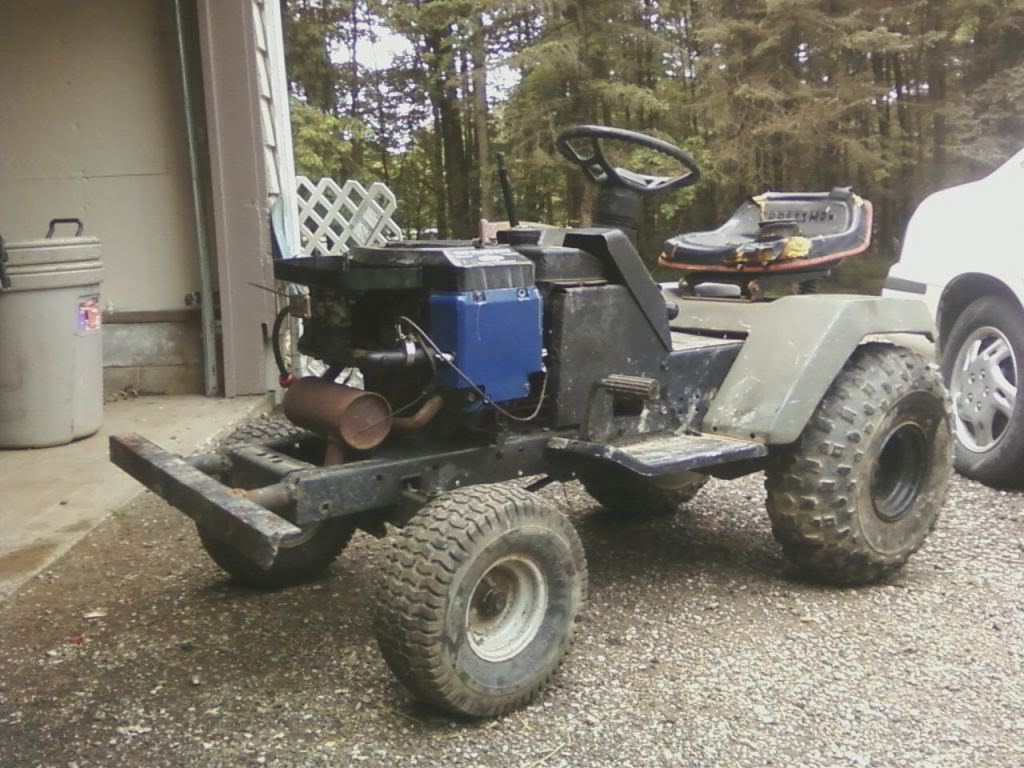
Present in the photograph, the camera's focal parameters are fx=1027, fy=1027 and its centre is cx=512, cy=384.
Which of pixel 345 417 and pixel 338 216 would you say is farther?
pixel 338 216

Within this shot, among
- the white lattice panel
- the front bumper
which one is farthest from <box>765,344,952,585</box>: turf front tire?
the white lattice panel

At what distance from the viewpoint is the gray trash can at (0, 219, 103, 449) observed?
5371 mm

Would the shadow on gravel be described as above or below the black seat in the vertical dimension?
below

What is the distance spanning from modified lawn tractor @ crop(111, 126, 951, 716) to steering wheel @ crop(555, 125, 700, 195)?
0.04 ft

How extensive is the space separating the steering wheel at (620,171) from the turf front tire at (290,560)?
1.43 m

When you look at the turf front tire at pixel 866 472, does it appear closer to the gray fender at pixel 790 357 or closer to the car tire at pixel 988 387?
the gray fender at pixel 790 357

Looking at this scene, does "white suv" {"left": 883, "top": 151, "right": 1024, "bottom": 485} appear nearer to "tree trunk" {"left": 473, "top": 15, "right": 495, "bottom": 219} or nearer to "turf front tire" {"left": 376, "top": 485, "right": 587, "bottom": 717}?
"turf front tire" {"left": 376, "top": 485, "right": 587, "bottom": 717}

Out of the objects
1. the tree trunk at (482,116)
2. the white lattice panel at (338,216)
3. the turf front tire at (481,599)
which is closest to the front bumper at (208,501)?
the turf front tire at (481,599)

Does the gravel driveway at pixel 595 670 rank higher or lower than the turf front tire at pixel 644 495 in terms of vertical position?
lower

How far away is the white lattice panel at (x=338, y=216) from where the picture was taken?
7.65 metres

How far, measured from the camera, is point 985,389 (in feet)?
16.3

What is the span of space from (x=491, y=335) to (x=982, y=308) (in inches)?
130

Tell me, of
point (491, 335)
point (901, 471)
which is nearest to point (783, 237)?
point (901, 471)

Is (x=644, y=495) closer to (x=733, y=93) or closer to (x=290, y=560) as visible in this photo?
(x=290, y=560)
